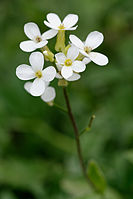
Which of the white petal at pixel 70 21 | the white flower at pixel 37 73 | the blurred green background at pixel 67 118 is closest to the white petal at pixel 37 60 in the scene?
the white flower at pixel 37 73

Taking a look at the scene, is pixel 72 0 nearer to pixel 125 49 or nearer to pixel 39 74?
pixel 125 49

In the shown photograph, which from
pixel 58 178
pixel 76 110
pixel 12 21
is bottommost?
pixel 58 178

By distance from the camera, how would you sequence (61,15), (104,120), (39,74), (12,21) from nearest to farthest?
(39,74) < (104,120) < (61,15) < (12,21)

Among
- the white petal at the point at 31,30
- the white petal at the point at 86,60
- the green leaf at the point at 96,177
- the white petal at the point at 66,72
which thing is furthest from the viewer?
the green leaf at the point at 96,177

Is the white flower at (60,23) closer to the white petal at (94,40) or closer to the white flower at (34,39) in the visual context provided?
the white flower at (34,39)

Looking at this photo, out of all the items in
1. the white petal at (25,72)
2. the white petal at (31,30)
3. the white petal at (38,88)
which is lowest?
the white petal at (38,88)

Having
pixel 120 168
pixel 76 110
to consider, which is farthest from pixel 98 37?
pixel 76 110

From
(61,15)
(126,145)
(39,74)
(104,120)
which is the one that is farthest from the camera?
(61,15)
